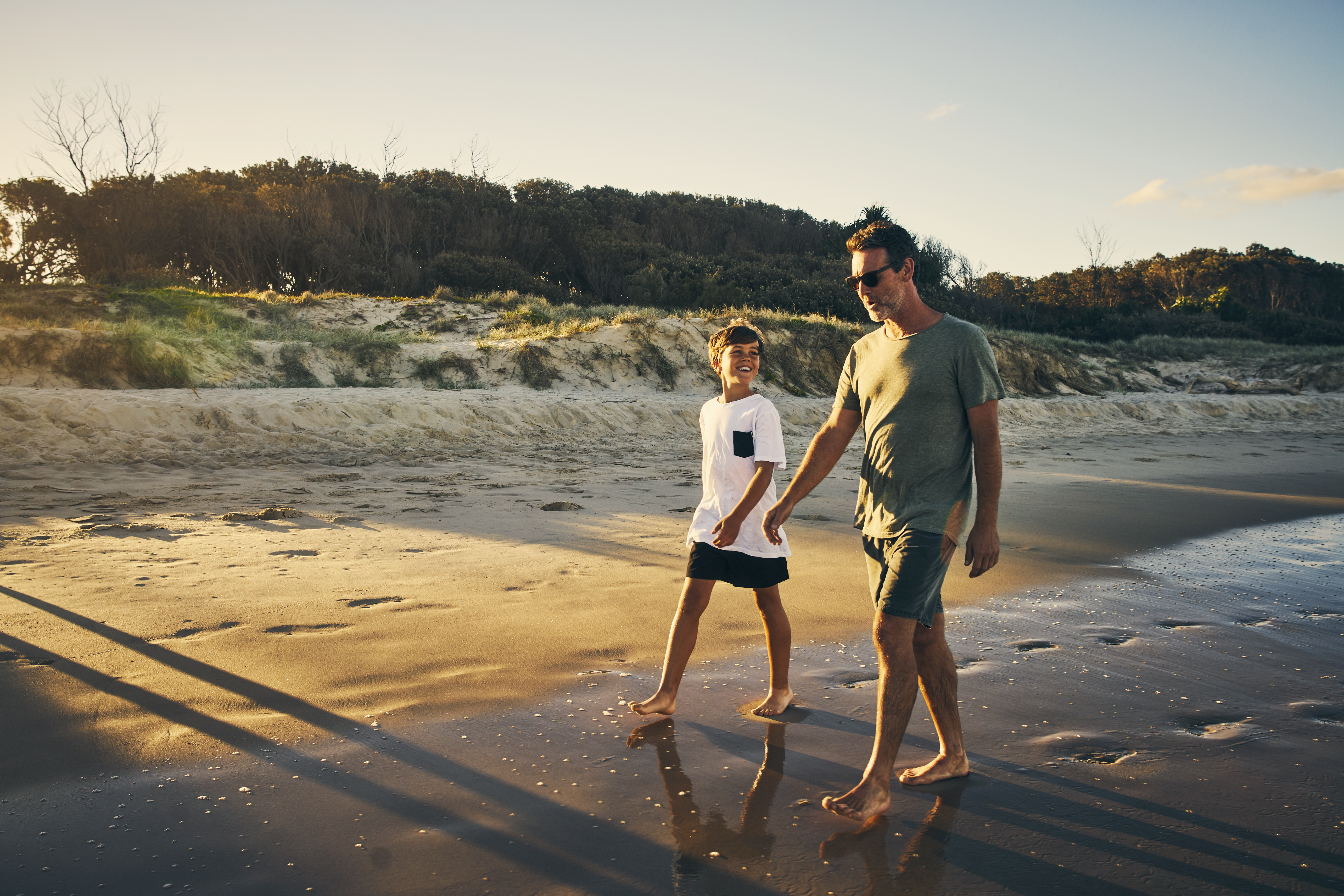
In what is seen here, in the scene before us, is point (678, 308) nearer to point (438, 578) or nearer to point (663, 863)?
point (438, 578)

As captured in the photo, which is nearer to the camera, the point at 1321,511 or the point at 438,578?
the point at 438,578

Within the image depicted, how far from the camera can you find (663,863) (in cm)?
229

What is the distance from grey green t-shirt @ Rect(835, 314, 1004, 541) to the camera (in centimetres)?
254

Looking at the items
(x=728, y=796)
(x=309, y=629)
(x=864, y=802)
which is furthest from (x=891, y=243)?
(x=309, y=629)

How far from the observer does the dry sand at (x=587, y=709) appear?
232cm

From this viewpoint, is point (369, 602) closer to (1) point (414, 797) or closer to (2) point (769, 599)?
(1) point (414, 797)

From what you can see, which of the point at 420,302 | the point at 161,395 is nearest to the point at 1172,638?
the point at 161,395

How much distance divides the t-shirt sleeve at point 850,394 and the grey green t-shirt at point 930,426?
18cm

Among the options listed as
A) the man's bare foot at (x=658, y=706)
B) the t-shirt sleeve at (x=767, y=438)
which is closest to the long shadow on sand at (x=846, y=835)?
the man's bare foot at (x=658, y=706)

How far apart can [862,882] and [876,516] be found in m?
1.05

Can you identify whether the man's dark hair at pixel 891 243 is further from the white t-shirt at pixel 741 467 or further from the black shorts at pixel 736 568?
the black shorts at pixel 736 568

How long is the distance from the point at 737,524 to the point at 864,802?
3.29ft

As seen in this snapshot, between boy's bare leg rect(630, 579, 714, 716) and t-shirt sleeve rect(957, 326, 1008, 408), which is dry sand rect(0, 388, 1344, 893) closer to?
boy's bare leg rect(630, 579, 714, 716)

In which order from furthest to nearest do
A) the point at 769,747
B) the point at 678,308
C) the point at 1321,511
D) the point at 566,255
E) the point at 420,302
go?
the point at 566,255, the point at 678,308, the point at 420,302, the point at 1321,511, the point at 769,747
